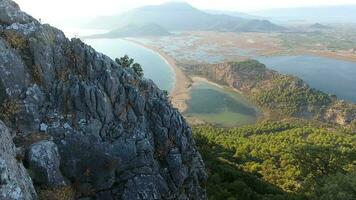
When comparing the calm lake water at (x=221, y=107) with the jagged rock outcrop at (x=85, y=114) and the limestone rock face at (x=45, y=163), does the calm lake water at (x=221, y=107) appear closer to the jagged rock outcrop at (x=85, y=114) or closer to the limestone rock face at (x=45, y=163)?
the jagged rock outcrop at (x=85, y=114)

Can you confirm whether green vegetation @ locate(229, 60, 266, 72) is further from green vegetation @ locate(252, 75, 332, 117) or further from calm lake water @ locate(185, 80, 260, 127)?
green vegetation @ locate(252, 75, 332, 117)

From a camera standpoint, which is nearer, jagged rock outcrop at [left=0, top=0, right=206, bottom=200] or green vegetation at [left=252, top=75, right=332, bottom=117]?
jagged rock outcrop at [left=0, top=0, right=206, bottom=200]

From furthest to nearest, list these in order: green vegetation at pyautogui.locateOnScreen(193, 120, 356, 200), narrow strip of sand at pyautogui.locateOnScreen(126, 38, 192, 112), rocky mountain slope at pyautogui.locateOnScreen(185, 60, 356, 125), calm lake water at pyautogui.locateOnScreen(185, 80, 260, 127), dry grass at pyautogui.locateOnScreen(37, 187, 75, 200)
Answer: narrow strip of sand at pyautogui.locateOnScreen(126, 38, 192, 112)
rocky mountain slope at pyautogui.locateOnScreen(185, 60, 356, 125)
calm lake water at pyautogui.locateOnScreen(185, 80, 260, 127)
green vegetation at pyautogui.locateOnScreen(193, 120, 356, 200)
dry grass at pyautogui.locateOnScreen(37, 187, 75, 200)

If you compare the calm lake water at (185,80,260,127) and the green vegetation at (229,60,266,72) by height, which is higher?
the green vegetation at (229,60,266,72)

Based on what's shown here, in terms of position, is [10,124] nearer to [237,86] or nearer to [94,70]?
[94,70]

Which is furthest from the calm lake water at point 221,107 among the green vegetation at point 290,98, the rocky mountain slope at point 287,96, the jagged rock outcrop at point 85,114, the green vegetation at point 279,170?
the jagged rock outcrop at point 85,114

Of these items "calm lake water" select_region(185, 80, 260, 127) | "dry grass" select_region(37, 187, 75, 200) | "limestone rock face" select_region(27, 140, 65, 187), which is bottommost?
"calm lake water" select_region(185, 80, 260, 127)

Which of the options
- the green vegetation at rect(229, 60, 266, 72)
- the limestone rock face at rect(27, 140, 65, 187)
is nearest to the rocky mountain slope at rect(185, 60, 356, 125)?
the green vegetation at rect(229, 60, 266, 72)
